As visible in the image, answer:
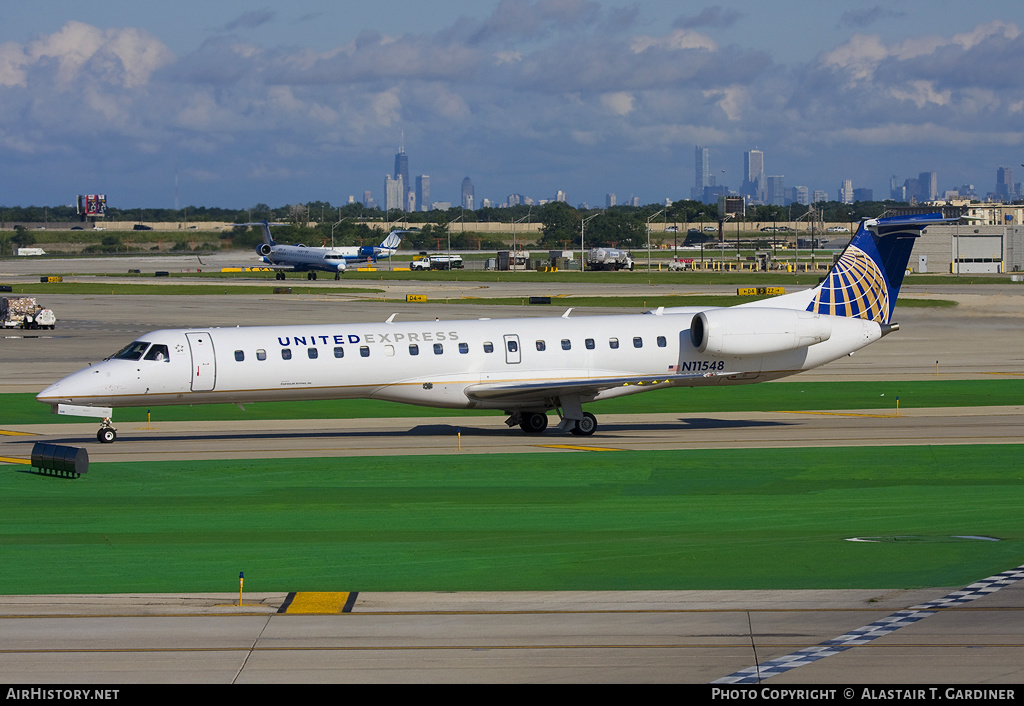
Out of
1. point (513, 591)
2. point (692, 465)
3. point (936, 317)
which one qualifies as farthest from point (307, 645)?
point (936, 317)

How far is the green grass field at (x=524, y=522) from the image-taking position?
18531mm

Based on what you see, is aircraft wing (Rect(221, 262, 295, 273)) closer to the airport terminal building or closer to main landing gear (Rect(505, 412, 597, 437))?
the airport terminal building

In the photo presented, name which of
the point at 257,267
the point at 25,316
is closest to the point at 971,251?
the point at 257,267

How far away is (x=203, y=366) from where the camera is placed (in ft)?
102

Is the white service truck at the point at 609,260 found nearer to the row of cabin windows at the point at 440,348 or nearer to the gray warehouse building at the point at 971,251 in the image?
the gray warehouse building at the point at 971,251

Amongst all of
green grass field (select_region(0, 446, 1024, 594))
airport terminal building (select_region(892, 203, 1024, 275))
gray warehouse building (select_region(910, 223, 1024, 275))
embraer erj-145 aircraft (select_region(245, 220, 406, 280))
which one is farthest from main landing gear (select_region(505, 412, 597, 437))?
airport terminal building (select_region(892, 203, 1024, 275))

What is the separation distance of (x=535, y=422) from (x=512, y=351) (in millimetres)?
2690

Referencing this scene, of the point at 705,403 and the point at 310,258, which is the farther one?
the point at 310,258

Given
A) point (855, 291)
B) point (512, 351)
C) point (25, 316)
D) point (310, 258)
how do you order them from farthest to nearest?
point (310, 258), point (25, 316), point (855, 291), point (512, 351)

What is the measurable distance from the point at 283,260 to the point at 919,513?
11392 cm

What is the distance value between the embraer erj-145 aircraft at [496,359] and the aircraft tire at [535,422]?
3cm

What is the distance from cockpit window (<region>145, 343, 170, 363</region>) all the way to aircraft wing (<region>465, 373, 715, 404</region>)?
26.8 ft

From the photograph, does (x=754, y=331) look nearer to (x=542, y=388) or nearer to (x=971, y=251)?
(x=542, y=388)
